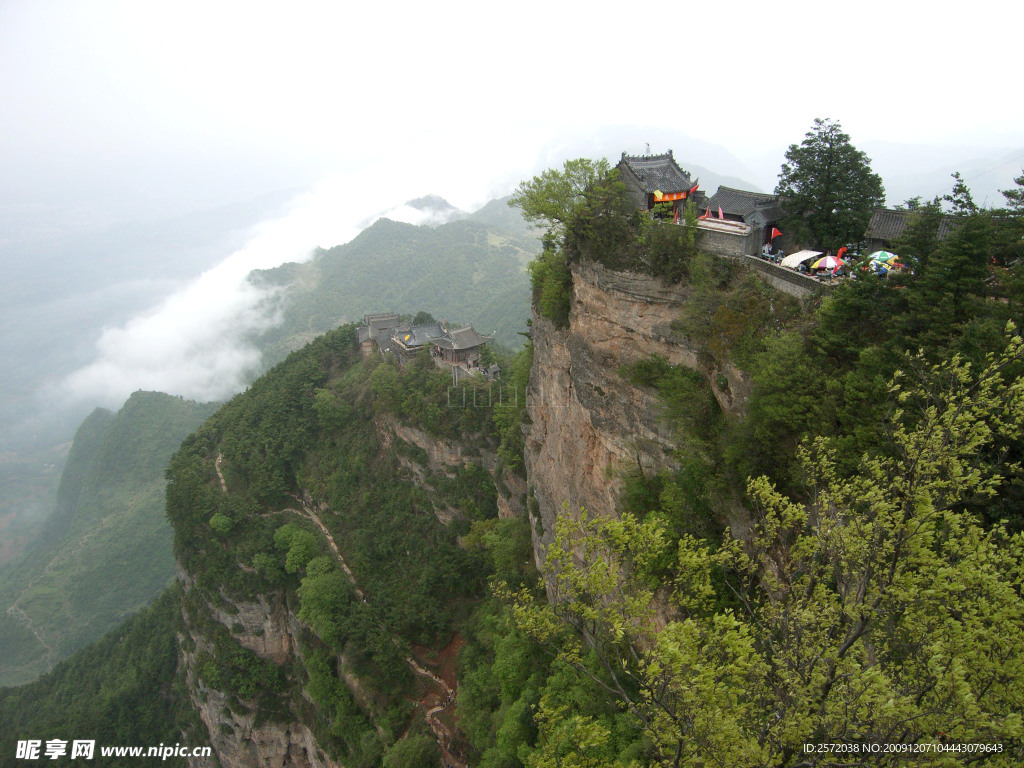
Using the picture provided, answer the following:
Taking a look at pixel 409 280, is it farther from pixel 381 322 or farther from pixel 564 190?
pixel 564 190

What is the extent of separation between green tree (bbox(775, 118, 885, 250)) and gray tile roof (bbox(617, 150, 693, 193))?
437 centimetres

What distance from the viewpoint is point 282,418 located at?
4850 cm

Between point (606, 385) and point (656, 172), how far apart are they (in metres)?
9.75

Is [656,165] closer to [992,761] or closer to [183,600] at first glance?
[992,761]

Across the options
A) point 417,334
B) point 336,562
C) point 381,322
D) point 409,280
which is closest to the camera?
point 336,562

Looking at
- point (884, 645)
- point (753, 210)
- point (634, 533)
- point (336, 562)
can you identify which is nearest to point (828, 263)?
point (753, 210)

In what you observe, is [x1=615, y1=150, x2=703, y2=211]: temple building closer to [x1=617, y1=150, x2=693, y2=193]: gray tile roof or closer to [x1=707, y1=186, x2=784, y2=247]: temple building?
[x1=617, y1=150, x2=693, y2=193]: gray tile roof

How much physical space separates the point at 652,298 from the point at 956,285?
900 centimetres

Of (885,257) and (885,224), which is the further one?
(885,224)

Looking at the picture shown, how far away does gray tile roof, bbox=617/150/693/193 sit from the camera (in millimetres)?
23000

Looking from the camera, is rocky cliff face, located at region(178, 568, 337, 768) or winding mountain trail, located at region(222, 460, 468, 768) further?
rocky cliff face, located at region(178, 568, 337, 768)

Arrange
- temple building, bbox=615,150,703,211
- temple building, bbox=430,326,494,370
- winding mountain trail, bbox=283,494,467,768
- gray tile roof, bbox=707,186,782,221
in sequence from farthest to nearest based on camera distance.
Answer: temple building, bbox=430,326,494,370, winding mountain trail, bbox=283,494,467,768, temple building, bbox=615,150,703,211, gray tile roof, bbox=707,186,782,221

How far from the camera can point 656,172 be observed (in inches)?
941

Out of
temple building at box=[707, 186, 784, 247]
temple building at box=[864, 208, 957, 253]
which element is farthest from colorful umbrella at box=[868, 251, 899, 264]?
temple building at box=[707, 186, 784, 247]
